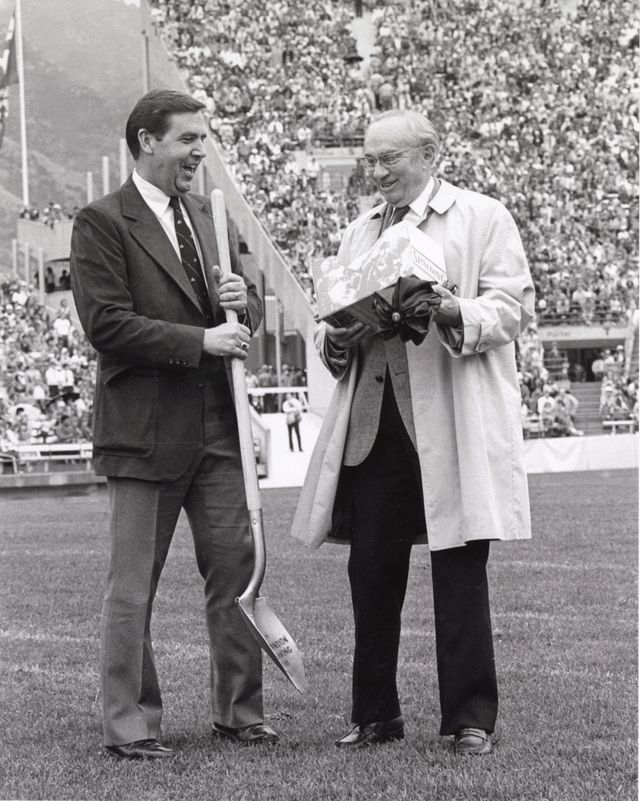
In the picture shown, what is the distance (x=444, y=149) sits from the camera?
3884 centimetres

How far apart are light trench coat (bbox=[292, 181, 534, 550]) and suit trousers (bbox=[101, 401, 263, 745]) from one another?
0.99 ft

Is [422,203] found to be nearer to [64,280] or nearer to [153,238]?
[153,238]

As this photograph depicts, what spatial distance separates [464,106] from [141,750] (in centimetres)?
3814

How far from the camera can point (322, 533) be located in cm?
495

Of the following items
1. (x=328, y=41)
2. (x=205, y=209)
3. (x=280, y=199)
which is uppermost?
(x=328, y=41)

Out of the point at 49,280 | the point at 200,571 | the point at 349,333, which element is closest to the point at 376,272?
the point at 349,333

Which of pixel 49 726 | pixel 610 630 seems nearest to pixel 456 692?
pixel 49 726

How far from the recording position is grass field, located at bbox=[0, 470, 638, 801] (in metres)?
4.31

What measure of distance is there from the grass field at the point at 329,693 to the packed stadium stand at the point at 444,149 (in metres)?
18.2

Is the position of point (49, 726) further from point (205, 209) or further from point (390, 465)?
point (205, 209)

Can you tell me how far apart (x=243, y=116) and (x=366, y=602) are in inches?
1379

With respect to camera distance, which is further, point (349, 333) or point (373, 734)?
point (373, 734)

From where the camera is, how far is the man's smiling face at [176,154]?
16.1 ft

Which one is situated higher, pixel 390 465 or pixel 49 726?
pixel 390 465
